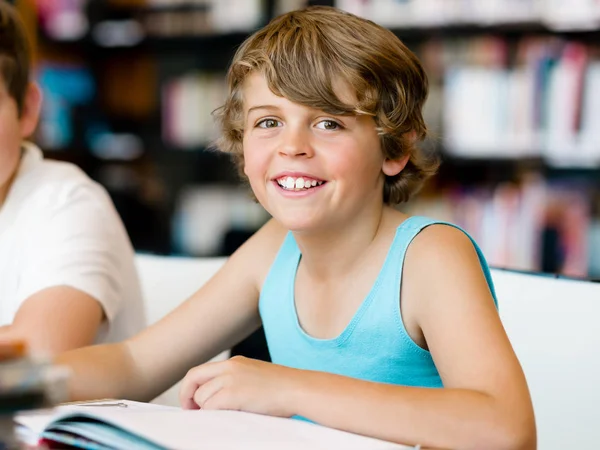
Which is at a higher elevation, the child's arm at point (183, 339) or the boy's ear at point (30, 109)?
the boy's ear at point (30, 109)

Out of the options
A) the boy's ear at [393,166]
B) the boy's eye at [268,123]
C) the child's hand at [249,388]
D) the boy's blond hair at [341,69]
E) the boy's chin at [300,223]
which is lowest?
the child's hand at [249,388]

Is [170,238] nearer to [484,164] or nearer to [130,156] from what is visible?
[130,156]

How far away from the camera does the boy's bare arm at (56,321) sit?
1178 mm

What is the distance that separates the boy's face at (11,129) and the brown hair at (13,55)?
16 millimetres

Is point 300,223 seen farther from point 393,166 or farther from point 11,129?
point 11,129

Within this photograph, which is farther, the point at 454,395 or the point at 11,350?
the point at 454,395

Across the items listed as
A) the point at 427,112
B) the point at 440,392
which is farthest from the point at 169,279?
the point at 427,112

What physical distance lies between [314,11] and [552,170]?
2058mm

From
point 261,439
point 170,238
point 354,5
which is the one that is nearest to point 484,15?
point 354,5

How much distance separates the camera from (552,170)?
119 inches

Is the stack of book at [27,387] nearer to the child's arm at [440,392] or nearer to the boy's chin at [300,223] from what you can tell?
the child's arm at [440,392]

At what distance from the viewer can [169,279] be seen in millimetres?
1495

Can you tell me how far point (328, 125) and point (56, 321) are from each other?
48 cm

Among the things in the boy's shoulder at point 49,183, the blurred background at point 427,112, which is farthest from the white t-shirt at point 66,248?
the blurred background at point 427,112
